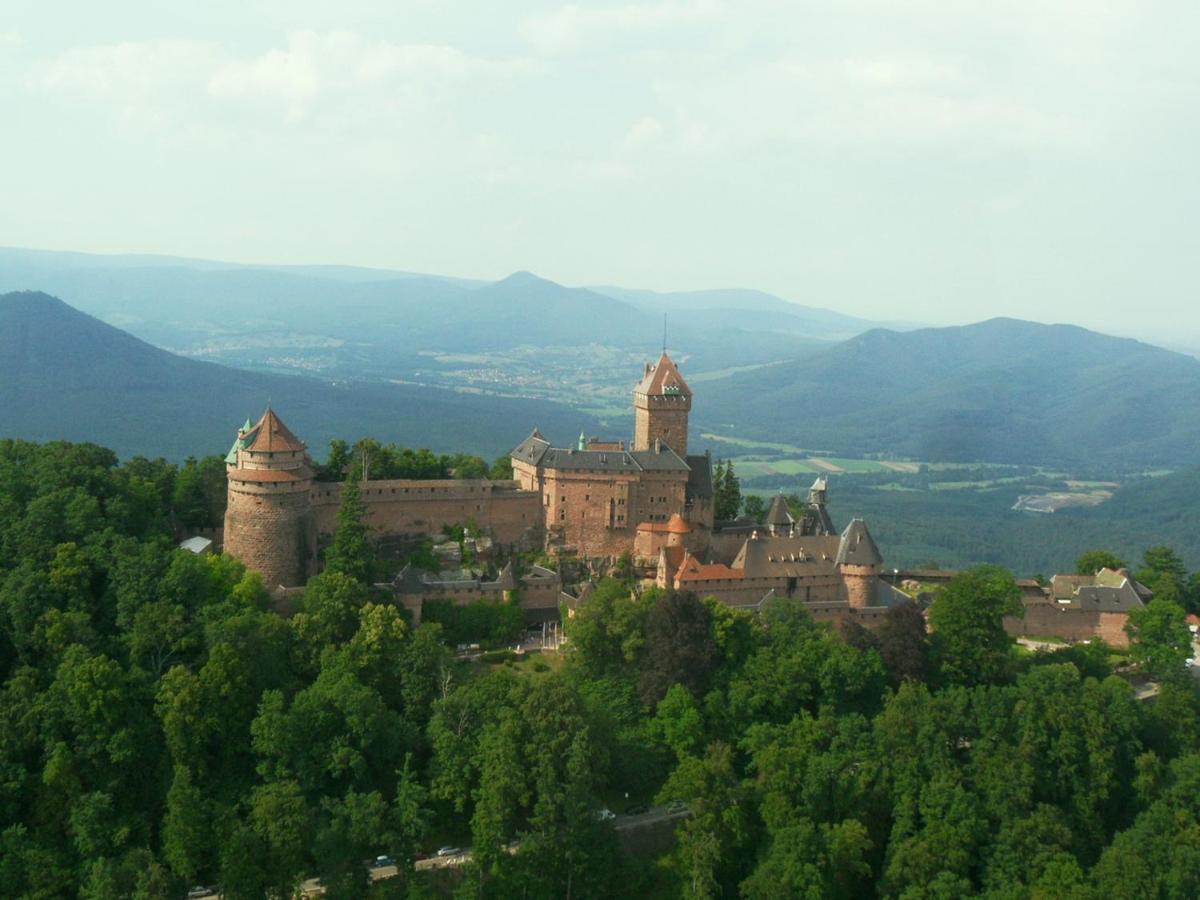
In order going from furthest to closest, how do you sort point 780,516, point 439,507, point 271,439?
point 780,516 < point 439,507 < point 271,439

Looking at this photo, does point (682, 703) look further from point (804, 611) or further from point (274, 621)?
point (274, 621)

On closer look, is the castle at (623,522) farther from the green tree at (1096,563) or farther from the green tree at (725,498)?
the green tree at (1096,563)

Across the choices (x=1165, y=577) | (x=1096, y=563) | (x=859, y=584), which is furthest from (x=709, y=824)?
(x=1096, y=563)

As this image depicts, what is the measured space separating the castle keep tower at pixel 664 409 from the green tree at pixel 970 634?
16222mm

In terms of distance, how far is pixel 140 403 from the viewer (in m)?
171

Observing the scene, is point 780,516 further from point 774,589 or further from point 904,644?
point 904,644

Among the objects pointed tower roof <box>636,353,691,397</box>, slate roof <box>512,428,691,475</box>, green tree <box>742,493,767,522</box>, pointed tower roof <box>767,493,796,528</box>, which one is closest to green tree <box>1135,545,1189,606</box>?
pointed tower roof <box>767,493,796,528</box>

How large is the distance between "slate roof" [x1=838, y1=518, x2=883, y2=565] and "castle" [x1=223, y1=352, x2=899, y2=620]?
5cm

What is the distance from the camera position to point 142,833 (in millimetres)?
41031

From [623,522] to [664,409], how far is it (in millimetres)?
7653

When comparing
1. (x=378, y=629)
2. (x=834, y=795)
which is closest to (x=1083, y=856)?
(x=834, y=795)

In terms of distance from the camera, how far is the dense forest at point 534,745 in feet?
134

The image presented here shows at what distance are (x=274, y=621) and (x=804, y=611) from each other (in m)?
22.3

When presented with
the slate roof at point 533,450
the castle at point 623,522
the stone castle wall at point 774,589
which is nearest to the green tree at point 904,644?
the castle at point 623,522
